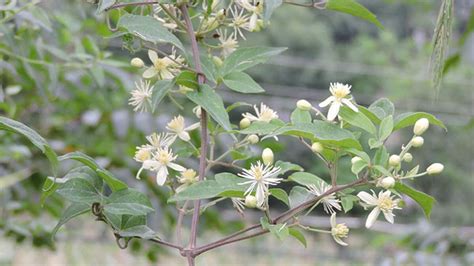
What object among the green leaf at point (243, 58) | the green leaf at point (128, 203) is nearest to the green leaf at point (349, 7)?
the green leaf at point (243, 58)

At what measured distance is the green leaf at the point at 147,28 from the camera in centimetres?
36

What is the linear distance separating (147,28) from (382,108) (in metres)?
0.13

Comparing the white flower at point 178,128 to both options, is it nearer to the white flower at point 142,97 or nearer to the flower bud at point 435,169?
the white flower at point 142,97

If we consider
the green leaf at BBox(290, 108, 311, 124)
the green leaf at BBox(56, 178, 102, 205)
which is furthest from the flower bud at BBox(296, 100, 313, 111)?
the green leaf at BBox(56, 178, 102, 205)

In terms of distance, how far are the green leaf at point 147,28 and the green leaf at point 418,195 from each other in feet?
0.42

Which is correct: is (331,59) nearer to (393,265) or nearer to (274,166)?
(393,265)

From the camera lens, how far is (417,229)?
53.4 inches

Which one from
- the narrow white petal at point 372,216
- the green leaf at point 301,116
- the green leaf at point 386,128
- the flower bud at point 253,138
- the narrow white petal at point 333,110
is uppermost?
the narrow white petal at point 333,110

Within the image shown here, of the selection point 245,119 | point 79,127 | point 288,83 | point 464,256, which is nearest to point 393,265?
point 464,256

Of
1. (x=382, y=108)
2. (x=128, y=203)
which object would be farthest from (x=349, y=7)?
(x=128, y=203)

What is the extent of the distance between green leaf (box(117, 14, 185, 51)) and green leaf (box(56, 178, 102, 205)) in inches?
3.3

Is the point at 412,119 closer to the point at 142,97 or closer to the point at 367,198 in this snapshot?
the point at 367,198

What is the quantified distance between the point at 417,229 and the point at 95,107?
2.16 ft

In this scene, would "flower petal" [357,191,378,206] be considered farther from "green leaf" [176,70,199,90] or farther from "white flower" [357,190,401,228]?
"green leaf" [176,70,199,90]
